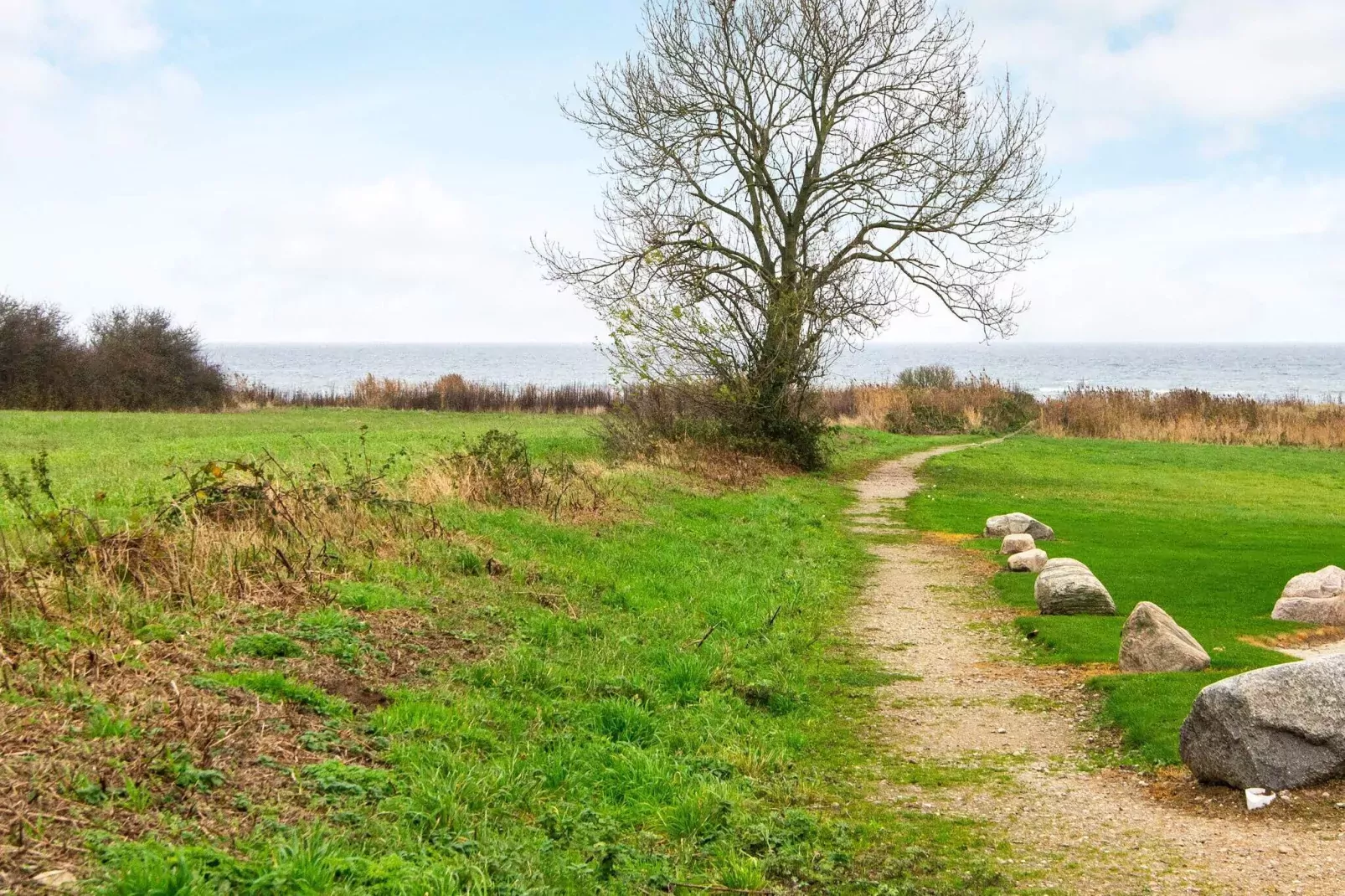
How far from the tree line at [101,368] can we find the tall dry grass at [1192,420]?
37080 millimetres

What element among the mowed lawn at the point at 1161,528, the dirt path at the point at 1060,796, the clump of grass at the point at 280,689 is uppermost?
the clump of grass at the point at 280,689

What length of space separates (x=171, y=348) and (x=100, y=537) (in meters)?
44.4

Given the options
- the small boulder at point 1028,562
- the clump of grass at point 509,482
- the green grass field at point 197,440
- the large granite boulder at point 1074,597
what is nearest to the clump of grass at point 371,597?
the green grass field at point 197,440

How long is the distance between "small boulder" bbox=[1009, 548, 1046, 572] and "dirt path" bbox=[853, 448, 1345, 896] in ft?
→ 10.9

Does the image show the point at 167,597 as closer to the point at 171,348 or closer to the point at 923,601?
the point at 923,601

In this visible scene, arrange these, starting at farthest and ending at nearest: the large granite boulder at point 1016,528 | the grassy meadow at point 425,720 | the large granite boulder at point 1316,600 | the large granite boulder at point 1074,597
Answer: the large granite boulder at point 1016,528 → the large granite boulder at point 1074,597 → the large granite boulder at point 1316,600 → the grassy meadow at point 425,720

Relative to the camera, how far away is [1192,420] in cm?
4428

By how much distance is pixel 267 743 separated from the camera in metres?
5.68

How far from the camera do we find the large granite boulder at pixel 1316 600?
11.6 metres

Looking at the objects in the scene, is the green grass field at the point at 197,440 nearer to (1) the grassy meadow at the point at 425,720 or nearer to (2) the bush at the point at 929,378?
(1) the grassy meadow at the point at 425,720

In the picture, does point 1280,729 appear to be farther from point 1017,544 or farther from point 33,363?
point 33,363

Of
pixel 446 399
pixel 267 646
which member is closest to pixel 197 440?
pixel 267 646

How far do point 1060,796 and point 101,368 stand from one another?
4706cm

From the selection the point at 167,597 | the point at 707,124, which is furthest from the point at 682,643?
the point at 707,124
